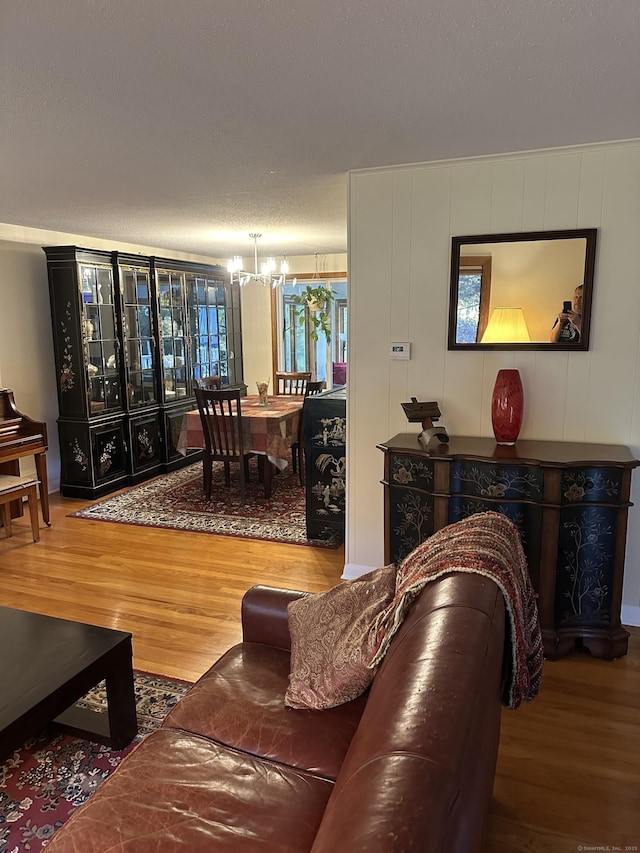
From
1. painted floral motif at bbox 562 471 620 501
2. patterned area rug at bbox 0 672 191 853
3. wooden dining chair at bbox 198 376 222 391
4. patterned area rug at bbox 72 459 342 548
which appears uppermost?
wooden dining chair at bbox 198 376 222 391

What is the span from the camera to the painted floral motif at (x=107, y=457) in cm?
516

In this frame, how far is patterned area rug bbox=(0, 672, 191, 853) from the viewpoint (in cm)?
178

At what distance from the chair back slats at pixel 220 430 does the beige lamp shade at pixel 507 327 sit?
93.0 inches

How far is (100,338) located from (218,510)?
1.88m

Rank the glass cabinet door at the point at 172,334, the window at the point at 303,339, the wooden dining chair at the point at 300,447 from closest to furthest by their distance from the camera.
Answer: the wooden dining chair at the point at 300,447, the glass cabinet door at the point at 172,334, the window at the point at 303,339

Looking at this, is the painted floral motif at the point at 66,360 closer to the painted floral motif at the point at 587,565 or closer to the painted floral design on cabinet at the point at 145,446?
the painted floral design on cabinet at the point at 145,446

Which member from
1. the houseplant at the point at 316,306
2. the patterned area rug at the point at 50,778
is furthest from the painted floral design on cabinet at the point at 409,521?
the houseplant at the point at 316,306

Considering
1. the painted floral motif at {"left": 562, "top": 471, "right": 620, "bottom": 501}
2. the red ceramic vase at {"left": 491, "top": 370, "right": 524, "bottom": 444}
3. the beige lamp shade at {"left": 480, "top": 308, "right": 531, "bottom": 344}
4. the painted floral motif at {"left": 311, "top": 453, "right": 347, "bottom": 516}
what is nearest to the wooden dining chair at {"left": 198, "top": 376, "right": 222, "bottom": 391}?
the painted floral motif at {"left": 311, "top": 453, "right": 347, "bottom": 516}

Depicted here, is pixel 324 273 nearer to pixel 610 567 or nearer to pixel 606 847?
pixel 610 567

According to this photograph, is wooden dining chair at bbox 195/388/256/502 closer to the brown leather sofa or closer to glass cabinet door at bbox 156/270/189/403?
glass cabinet door at bbox 156/270/189/403

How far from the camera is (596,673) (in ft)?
8.34

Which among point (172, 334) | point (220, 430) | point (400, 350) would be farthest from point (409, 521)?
point (172, 334)

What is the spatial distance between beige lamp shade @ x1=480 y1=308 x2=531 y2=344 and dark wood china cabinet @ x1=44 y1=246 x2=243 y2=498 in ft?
11.5

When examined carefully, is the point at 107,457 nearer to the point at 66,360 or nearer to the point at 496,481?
the point at 66,360
